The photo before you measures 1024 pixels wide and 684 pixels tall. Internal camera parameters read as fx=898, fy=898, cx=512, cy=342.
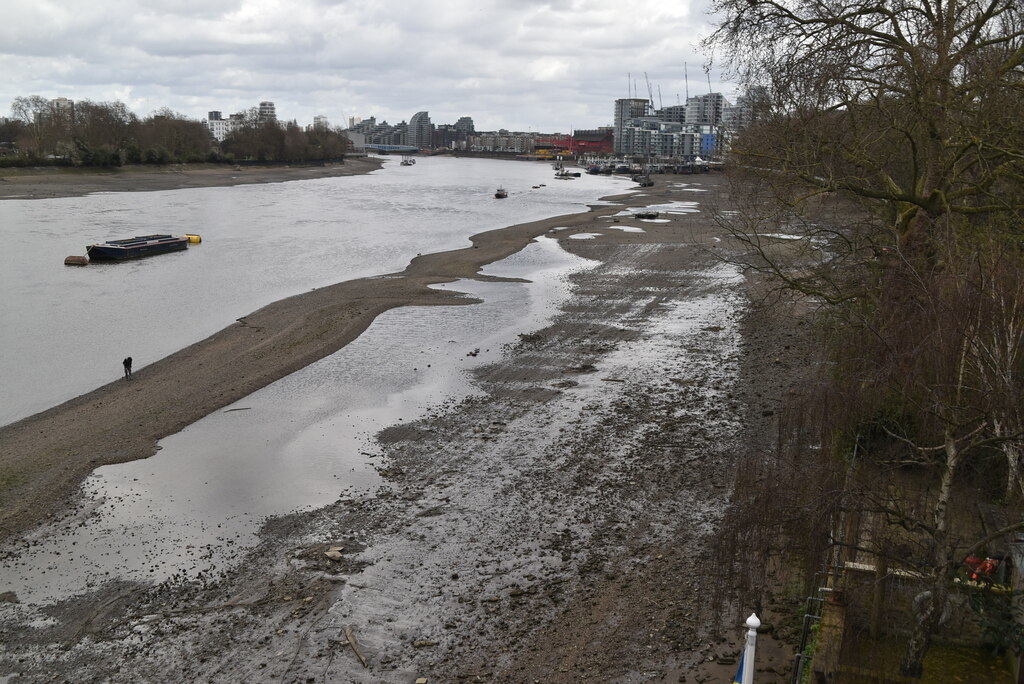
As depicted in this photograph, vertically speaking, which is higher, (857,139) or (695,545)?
(857,139)

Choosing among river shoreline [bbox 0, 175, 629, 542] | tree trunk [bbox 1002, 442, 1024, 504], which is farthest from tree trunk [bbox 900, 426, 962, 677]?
river shoreline [bbox 0, 175, 629, 542]

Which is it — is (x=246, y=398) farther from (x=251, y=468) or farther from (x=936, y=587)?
(x=936, y=587)

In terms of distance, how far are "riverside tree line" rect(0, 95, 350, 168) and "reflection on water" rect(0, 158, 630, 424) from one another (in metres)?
23.2

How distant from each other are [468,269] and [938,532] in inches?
1603

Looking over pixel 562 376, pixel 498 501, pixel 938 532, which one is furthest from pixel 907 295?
pixel 562 376

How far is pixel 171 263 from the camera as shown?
53625 millimetres

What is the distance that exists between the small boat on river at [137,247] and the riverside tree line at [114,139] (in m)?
69.9

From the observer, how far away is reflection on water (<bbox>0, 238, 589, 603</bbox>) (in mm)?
15953

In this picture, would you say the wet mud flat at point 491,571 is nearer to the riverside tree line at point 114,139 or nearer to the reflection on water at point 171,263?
the reflection on water at point 171,263

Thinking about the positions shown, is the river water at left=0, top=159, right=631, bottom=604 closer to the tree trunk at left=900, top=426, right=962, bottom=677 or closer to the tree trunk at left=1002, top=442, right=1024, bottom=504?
the tree trunk at left=900, top=426, right=962, bottom=677

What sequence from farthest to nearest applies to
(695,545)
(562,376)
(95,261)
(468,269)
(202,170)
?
(202,170) < (95,261) < (468,269) < (562,376) < (695,545)

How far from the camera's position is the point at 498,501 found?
1812cm

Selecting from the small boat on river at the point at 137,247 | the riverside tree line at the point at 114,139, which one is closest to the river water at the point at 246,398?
the small boat on river at the point at 137,247

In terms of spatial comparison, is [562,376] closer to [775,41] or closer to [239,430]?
[239,430]
